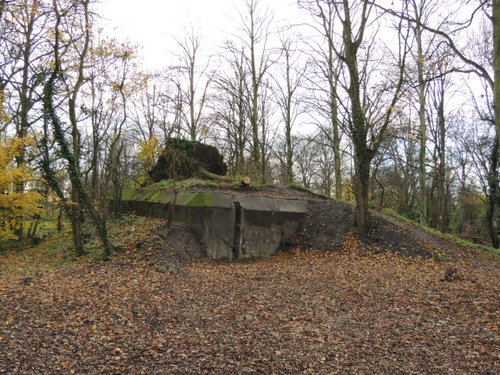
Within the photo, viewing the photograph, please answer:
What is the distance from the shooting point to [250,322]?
6.21 m

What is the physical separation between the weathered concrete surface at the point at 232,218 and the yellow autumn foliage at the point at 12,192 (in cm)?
416

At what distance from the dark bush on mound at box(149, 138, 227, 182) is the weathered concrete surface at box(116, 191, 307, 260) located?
227cm

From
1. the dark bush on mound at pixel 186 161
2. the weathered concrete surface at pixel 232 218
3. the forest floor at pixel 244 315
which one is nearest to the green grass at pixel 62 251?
the forest floor at pixel 244 315

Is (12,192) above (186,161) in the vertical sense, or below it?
below

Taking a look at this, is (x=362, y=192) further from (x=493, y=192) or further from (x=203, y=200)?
(x=493, y=192)

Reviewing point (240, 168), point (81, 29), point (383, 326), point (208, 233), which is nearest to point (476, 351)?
point (383, 326)

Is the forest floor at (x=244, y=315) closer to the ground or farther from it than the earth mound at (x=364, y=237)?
closer to the ground

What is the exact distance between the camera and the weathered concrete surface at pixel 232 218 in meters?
13.5

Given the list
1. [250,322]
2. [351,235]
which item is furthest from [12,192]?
[351,235]

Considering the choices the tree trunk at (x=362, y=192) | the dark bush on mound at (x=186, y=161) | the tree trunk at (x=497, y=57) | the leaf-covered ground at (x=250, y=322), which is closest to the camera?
the leaf-covered ground at (x=250, y=322)

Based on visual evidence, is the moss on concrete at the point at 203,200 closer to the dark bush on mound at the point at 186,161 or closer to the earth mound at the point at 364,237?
the dark bush on mound at the point at 186,161

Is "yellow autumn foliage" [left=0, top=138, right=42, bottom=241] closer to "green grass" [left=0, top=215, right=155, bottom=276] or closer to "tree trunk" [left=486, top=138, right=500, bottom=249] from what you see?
"green grass" [left=0, top=215, right=155, bottom=276]

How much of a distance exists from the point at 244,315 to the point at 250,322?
388 millimetres

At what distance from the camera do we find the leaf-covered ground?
462 cm
